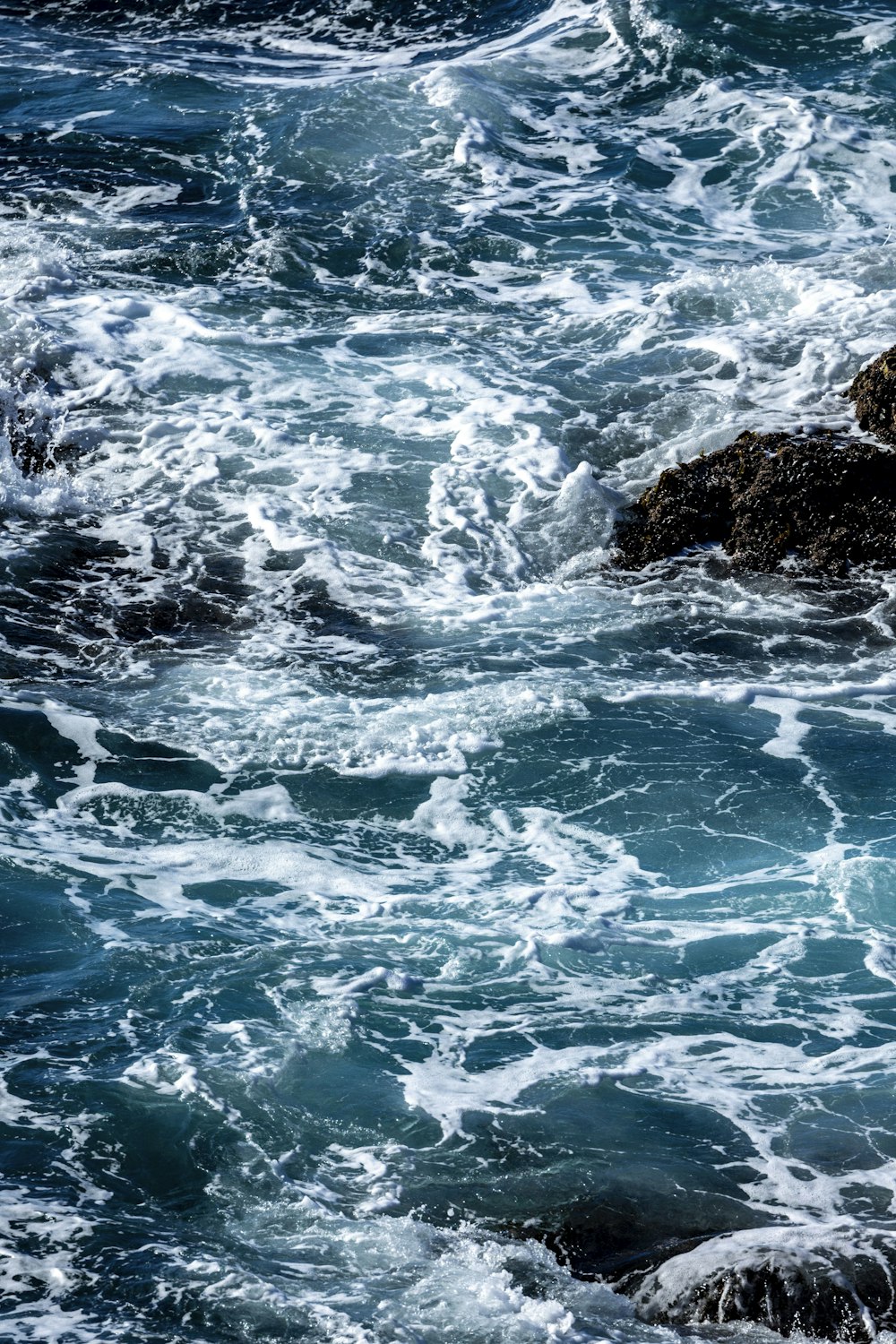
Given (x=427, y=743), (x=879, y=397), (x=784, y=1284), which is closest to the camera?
(x=784, y=1284)

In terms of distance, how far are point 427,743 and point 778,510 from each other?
3.14 meters

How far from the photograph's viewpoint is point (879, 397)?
9.82 m

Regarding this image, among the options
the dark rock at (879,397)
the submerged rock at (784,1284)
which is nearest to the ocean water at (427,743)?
the submerged rock at (784,1284)

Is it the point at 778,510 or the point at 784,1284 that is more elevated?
the point at 778,510

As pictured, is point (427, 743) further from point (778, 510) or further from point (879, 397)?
point (879, 397)

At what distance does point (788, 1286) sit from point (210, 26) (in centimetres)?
1944

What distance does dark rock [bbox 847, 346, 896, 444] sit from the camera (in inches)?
382

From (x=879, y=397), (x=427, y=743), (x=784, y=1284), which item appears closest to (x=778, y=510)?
(x=879, y=397)

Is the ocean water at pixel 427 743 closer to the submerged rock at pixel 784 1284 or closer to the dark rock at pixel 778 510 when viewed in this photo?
the submerged rock at pixel 784 1284

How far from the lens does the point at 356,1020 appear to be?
574 centimetres

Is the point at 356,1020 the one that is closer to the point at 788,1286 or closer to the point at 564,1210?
the point at 564,1210

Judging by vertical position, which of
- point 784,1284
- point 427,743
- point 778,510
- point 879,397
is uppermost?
point 879,397

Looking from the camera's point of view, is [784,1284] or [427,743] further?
[427,743]

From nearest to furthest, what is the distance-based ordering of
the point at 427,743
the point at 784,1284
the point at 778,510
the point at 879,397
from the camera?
the point at 784,1284 → the point at 427,743 → the point at 778,510 → the point at 879,397
